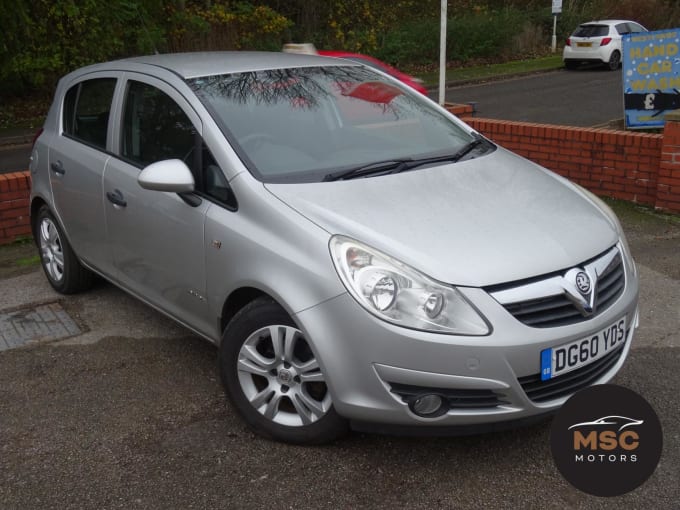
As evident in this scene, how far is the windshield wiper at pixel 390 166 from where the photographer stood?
12.3ft

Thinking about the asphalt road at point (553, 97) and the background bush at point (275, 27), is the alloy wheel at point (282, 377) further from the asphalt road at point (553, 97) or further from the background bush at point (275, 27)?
the asphalt road at point (553, 97)

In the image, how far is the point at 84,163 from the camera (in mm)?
4836

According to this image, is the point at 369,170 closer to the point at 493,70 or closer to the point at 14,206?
the point at 14,206

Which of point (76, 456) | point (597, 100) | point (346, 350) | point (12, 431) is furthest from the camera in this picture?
point (597, 100)

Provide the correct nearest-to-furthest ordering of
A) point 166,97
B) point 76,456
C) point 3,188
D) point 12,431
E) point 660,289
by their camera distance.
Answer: point 76,456 < point 12,431 < point 166,97 < point 660,289 < point 3,188

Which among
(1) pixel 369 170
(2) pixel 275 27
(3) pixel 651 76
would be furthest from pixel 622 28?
(1) pixel 369 170

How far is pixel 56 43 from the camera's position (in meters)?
17.0

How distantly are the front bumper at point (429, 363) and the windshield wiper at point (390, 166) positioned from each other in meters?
Result: 0.83

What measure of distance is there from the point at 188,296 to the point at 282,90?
3.93 ft

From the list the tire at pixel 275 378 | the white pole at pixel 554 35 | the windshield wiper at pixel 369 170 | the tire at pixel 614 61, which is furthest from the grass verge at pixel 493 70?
the tire at pixel 275 378

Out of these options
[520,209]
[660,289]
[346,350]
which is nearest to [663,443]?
[520,209]

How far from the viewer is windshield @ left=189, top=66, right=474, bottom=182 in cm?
385

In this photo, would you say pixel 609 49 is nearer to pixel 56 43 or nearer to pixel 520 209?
pixel 56 43

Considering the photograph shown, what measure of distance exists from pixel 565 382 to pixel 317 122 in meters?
1.81
